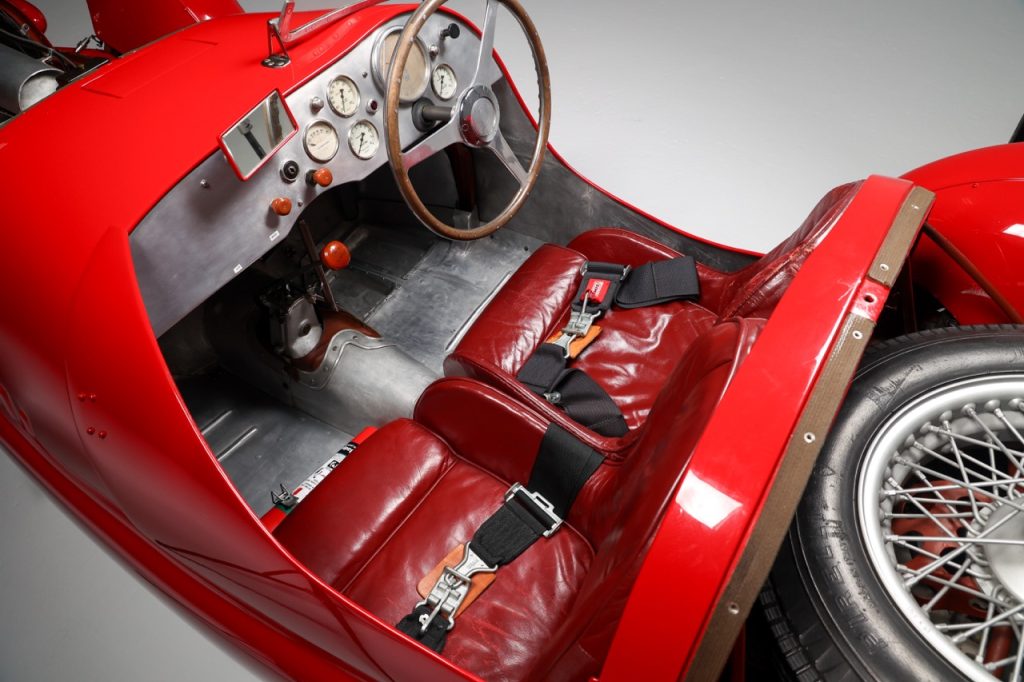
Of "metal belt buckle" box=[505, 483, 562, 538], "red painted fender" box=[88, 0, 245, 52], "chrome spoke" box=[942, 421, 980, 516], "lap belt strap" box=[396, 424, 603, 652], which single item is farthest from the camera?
"red painted fender" box=[88, 0, 245, 52]

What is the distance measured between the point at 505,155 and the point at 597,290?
519 millimetres

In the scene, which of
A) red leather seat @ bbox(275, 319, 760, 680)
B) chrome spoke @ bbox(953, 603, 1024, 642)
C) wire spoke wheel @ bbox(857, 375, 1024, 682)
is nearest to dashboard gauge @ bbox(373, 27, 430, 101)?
red leather seat @ bbox(275, 319, 760, 680)

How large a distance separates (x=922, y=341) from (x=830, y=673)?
0.60m

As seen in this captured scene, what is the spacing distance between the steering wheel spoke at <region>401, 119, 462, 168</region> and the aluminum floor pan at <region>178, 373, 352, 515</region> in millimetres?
932

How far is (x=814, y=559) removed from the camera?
95 cm

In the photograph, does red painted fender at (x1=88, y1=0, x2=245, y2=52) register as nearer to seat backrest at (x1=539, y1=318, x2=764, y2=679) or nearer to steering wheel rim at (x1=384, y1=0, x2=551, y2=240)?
steering wheel rim at (x1=384, y1=0, x2=551, y2=240)

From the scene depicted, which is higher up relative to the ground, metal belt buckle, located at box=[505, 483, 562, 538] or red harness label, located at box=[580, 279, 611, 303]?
red harness label, located at box=[580, 279, 611, 303]

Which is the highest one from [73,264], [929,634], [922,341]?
[922,341]

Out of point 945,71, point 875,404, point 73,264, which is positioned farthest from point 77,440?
point 945,71

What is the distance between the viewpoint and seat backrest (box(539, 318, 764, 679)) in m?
0.90

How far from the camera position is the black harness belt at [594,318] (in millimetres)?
1646

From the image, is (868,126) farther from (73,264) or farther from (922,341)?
(73,264)

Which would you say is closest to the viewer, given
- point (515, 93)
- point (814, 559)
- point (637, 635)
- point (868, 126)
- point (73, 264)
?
point (637, 635)

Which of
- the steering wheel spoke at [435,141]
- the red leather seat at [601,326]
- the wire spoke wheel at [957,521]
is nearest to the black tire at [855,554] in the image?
the wire spoke wheel at [957,521]
